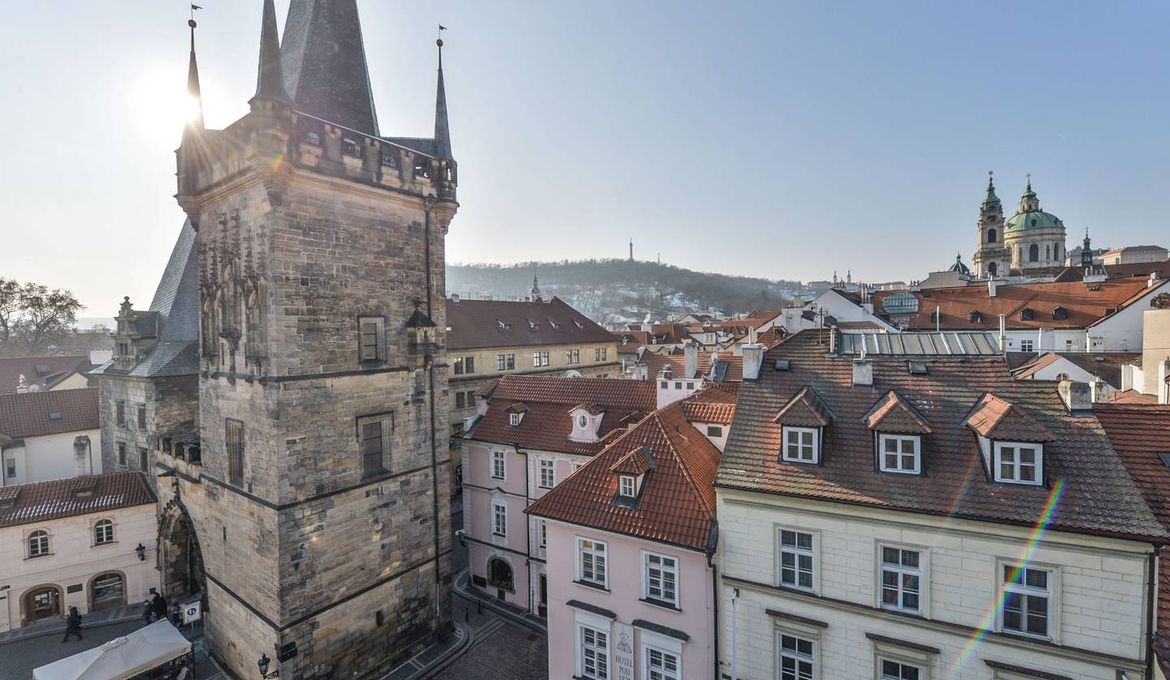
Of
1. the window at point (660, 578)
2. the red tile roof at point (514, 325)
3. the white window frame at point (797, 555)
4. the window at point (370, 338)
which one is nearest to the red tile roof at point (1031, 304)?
the red tile roof at point (514, 325)

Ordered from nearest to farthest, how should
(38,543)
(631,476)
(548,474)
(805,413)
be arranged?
(805,413)
(631,476)
(38,543)
(548,474)

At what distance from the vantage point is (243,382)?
1482 cm

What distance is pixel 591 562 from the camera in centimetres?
1352

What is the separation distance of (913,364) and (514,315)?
34.0 metres

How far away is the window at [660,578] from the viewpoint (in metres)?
12.3

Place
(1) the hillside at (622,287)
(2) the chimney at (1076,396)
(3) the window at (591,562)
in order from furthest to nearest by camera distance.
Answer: (1) the hillside at (622,287) → (3) the window at (591,562) → (2) the chimney at (1076,396)

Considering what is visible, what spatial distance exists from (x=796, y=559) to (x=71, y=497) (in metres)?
26.6

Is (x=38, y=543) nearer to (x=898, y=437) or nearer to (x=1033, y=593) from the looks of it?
(x=898, y=437)

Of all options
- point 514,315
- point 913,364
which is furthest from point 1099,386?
point 514,315

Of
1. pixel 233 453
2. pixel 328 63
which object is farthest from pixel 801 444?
pixel 328 63

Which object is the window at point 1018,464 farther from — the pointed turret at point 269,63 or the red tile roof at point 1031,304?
the red tile roof at point 1031,304

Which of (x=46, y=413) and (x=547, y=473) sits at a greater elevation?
(x=46, y=413)

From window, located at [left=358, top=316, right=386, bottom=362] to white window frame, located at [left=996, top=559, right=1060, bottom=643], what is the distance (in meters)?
16.5

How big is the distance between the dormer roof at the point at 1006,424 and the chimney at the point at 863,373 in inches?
88.4
